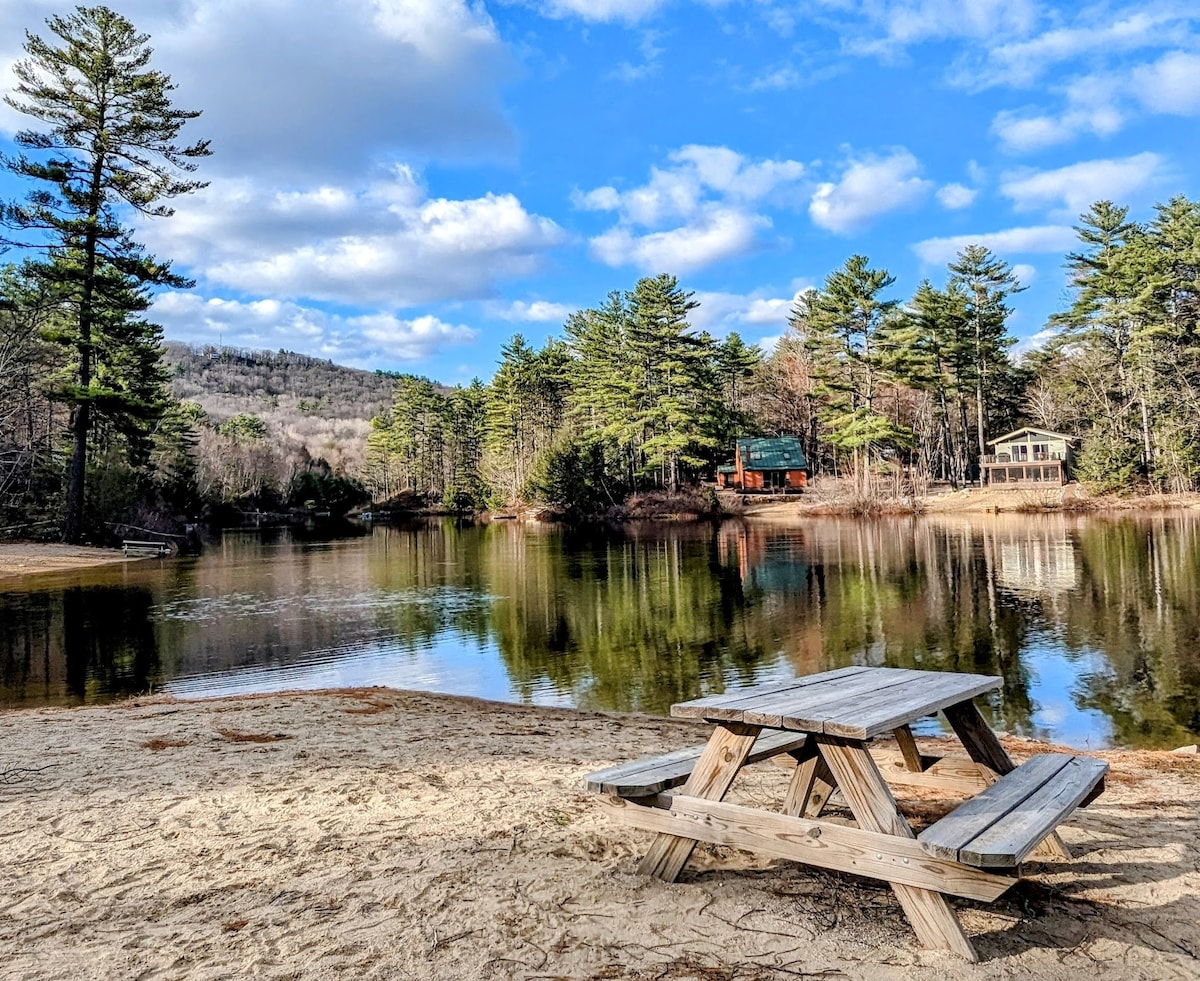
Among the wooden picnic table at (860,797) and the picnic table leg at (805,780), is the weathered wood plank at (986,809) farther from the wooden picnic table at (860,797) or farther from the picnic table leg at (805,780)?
the picnic table leg at (805,780)

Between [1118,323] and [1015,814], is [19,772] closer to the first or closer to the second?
[1015,814]

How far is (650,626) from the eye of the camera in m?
14.1

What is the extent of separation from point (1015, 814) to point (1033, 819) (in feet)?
0.23

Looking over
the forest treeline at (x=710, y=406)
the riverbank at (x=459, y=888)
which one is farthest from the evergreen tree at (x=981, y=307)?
the riverbank at (x=459, y=888)

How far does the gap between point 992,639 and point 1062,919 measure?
33.0 ft

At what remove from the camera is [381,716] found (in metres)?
7.24

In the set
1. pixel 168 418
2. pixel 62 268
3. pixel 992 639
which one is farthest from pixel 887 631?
pixel 168 418

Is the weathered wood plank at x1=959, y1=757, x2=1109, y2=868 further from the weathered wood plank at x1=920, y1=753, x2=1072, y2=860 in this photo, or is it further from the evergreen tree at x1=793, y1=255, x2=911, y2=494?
the evergreen tree at x1=793, y1=255, x2=911, y2=494

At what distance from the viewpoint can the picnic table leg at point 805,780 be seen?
3740 mm

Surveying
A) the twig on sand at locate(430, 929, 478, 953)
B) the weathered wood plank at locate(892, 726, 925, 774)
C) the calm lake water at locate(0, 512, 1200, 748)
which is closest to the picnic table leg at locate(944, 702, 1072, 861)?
the weathered wood plank at locate(892, 726, 925, 774)

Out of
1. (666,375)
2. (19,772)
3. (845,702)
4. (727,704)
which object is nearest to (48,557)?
(19,772)

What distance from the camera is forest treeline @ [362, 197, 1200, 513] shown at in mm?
42781

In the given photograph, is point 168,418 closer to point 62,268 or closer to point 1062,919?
point 62,268

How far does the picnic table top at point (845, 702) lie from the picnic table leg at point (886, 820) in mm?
129
